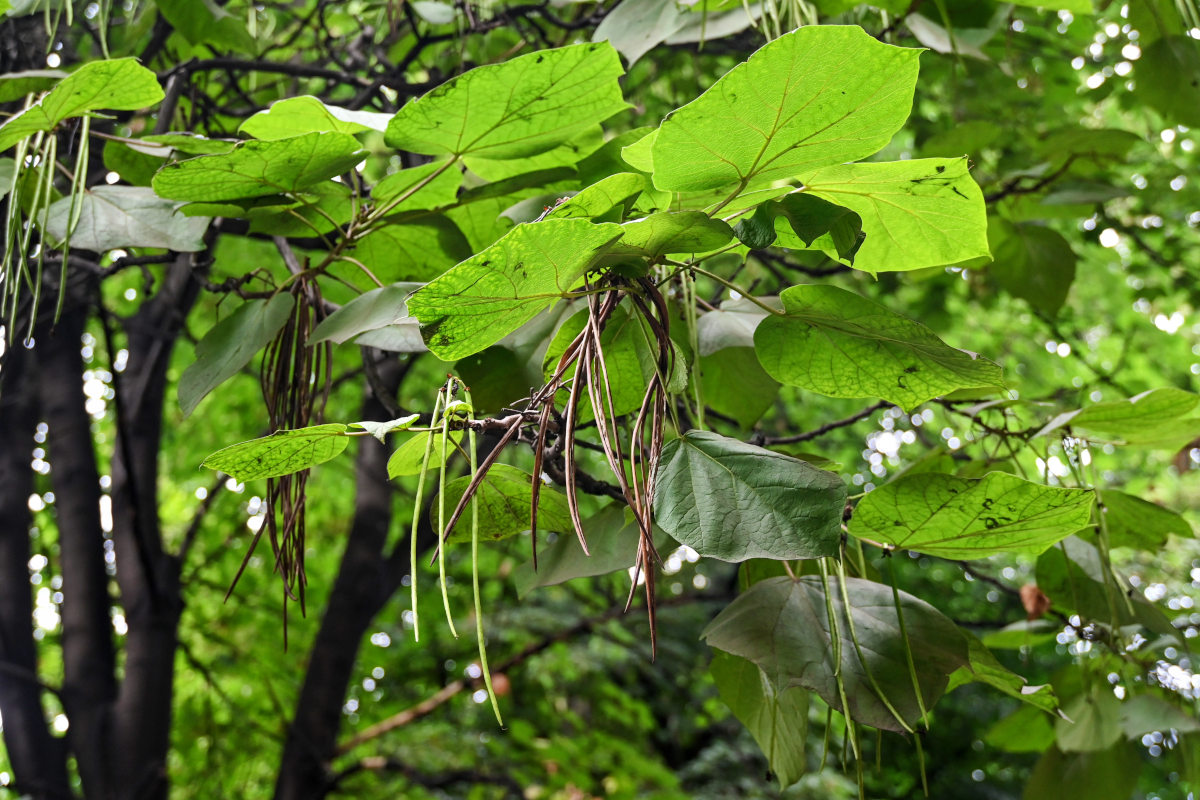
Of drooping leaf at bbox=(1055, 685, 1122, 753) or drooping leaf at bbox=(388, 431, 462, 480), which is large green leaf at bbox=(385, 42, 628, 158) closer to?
drooping leaf at bbox=(388, 431, 462, 480)

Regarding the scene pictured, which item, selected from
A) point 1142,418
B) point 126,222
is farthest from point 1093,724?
point 126,222

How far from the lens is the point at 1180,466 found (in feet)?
11.1

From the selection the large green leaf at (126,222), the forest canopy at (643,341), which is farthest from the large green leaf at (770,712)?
the large green leaf at (126,222)

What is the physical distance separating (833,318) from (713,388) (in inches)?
7.7

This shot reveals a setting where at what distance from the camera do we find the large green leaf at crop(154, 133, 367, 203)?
448mm

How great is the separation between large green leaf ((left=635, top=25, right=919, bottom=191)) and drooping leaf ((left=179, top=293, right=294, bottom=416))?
0.29 m

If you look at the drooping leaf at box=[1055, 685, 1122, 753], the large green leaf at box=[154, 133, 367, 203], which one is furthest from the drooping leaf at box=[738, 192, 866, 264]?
the drooping leaf at box=[1055, 685, 1122, 753]

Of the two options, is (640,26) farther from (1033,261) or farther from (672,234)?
(1033,261)

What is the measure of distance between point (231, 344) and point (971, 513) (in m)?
0.45

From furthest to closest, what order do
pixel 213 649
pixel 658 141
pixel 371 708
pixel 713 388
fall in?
pixel 371 708
pixel 213 649
pixel 713 388
pixel 658 141

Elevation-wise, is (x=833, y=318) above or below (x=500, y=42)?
below

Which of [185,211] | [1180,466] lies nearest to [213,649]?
[185,211]

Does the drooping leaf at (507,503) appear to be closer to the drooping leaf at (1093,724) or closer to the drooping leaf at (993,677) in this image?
the drooping leaf at (993,677)

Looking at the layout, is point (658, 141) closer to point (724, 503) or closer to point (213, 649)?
point (724, 503)
